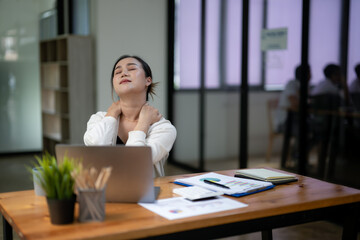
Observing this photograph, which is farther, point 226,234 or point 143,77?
point 143,77

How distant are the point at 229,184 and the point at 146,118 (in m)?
0.54

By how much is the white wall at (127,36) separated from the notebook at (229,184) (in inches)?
146

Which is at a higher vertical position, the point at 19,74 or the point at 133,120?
the point at 19,74

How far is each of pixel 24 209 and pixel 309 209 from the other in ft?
3.44

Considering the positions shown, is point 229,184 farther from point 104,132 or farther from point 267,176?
point 104,132

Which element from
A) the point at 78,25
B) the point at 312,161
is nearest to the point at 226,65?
the point at 312,161

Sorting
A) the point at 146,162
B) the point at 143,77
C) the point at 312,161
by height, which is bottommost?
the point at 312,161

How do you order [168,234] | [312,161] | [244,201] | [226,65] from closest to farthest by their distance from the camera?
[168,234] → [244,201] → [312,161] → [226,65]

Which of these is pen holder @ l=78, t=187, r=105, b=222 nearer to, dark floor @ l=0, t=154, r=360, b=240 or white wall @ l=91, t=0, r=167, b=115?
dark floor @ l=0, t=154, r=360, b=240

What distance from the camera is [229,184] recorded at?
1.88 meters

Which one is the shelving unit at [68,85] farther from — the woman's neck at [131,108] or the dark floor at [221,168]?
the woman's neck at [131,108]

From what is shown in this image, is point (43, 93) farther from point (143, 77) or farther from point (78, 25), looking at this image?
point (143, 77)

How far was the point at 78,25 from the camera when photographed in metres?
6.49

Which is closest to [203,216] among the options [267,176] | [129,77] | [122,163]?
[122,163]
